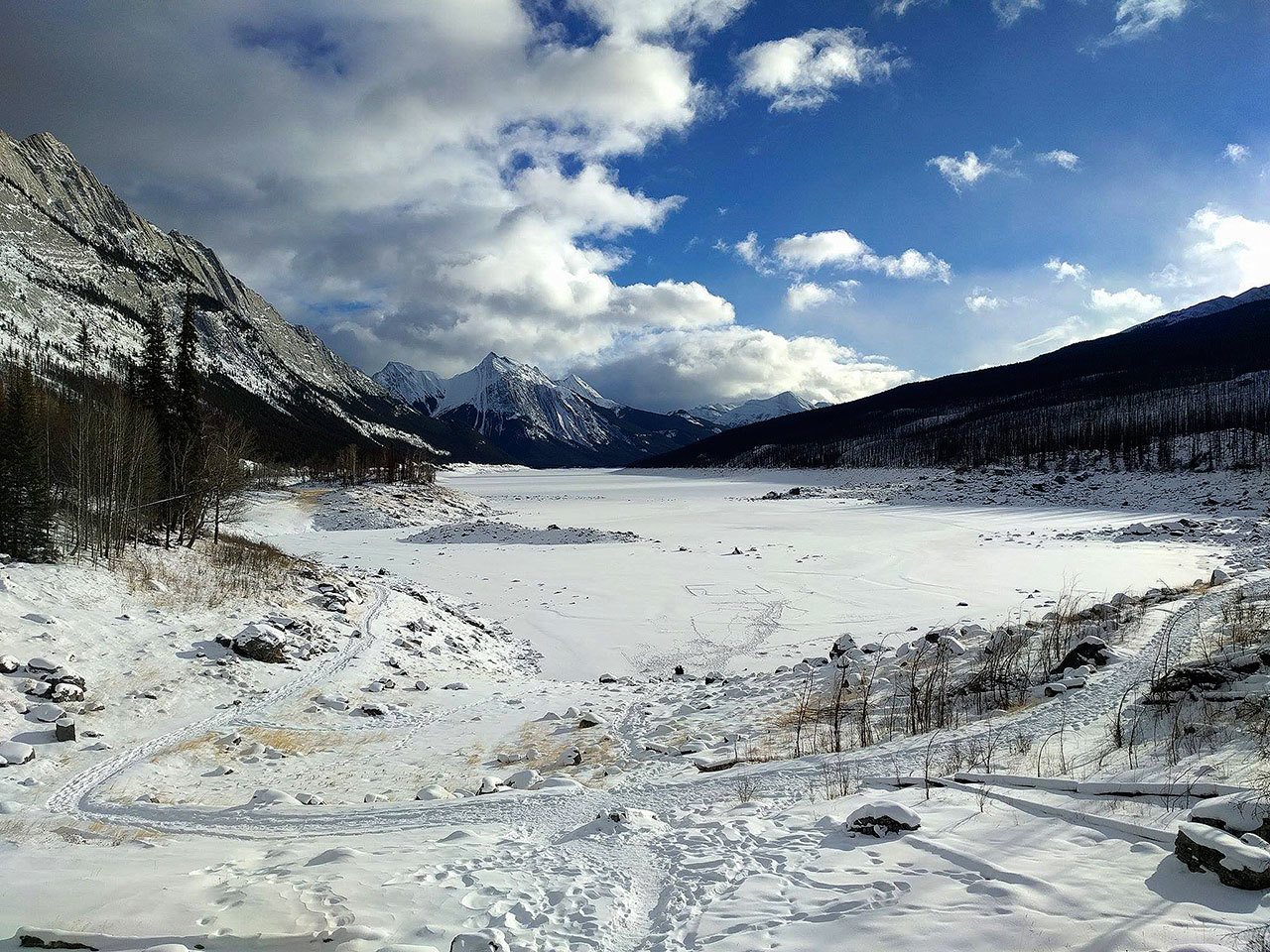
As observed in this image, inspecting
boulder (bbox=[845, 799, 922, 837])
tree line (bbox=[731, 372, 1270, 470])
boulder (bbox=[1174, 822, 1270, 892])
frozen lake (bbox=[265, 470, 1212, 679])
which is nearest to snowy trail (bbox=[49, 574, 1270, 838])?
boulder (bbox=[845, 799, 922, 837])

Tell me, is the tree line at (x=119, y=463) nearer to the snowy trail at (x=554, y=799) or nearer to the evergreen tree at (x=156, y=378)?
the evergreen tree at (x=156, y=378)

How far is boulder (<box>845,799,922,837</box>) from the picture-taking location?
18.8ft

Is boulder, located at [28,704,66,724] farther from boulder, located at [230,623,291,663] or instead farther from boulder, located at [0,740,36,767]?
boulder, located at [230,623,291,663]

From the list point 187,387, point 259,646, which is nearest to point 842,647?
point 259,646

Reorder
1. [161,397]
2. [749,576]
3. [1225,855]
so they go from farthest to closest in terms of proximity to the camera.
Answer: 1. [161,397]
2. [749,576]
3. [1225,855]

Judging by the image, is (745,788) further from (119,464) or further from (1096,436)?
(1096,436)

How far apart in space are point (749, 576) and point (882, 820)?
19.5 meters

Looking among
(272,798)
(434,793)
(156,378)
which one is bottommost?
(434,793)

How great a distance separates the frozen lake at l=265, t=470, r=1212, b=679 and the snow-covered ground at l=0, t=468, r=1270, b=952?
22 centimetres

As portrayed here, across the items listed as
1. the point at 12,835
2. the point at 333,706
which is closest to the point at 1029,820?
the point at 12,835

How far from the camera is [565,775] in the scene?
8672mm

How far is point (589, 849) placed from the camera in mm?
6047

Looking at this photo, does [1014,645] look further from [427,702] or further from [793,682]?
[427,702]

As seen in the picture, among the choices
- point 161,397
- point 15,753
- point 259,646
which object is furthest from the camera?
point 161,397
